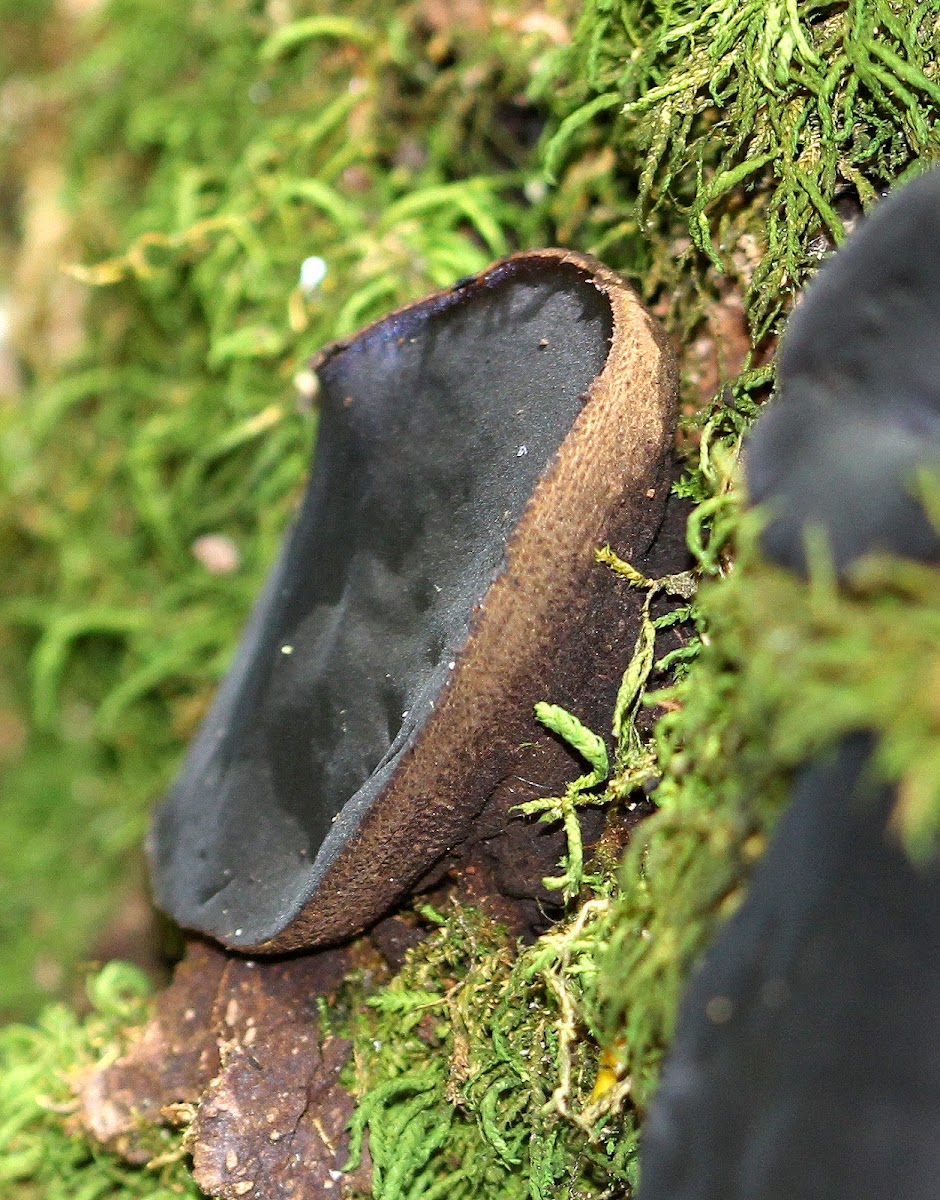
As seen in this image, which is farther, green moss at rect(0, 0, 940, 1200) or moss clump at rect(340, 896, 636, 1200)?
moss clump at rect(340, 896, 636, 1200)

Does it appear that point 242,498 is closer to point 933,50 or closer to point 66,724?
point 66,724

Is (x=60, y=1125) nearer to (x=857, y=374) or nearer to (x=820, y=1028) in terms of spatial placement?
(x=820, y=1028)

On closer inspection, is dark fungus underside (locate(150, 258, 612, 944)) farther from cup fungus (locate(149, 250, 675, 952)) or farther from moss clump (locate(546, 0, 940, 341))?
moss clump (locate(546, 0, 940, 341))

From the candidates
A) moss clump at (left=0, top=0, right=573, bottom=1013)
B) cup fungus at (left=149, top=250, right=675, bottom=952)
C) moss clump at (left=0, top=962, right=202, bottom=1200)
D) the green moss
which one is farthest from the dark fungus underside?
moss clump at (left=0, top=0, right=573, bottom=1013)

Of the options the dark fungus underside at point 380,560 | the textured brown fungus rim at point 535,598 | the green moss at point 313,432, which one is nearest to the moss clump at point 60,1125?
the green moss at point 313,432

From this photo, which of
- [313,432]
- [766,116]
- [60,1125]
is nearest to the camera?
[766,116]


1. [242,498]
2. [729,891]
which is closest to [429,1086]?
[729,891]

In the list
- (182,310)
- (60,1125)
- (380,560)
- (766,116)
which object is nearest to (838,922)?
(380,560)

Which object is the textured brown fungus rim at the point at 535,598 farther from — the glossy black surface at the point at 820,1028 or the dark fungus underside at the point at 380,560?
the glossy black surface at the point at 820,1028
